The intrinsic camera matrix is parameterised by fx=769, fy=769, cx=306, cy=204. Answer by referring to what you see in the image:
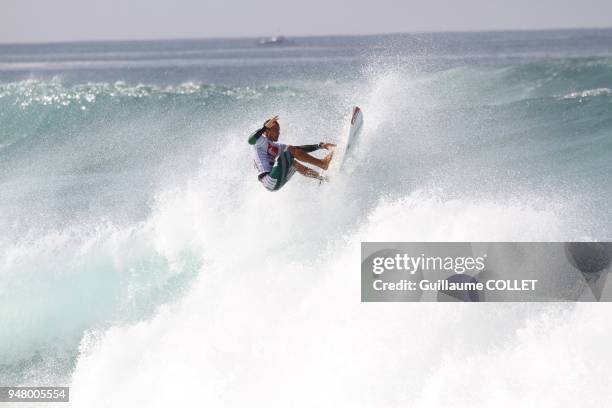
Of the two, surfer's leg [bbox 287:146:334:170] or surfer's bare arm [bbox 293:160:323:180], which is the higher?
surfer's leg [bbox 287:146:334:170]

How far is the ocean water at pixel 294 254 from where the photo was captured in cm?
863

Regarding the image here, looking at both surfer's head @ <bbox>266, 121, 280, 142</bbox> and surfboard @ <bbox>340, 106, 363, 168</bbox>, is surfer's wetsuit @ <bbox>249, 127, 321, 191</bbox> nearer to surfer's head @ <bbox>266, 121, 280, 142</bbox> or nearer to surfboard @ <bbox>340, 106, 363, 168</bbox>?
surfer's head @ <bbox>266, 121, 280, 142</bbox>

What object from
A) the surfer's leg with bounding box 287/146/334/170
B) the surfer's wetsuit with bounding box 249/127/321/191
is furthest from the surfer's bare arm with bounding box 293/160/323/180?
the surfer's wetsuit with bounding box 249/127/321/191

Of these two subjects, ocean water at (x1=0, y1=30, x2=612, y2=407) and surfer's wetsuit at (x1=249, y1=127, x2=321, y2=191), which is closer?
ocean water at (x1=0, y1=30, x2=612, y2=407)

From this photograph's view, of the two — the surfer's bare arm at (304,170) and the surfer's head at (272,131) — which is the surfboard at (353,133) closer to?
the surfer's bare arm at (304,170)

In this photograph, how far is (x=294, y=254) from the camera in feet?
37.1

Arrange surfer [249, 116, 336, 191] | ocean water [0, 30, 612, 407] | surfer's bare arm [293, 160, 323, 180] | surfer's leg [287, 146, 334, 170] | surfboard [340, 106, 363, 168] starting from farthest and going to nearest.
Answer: surfboard [340, 106, 363, 168], surfer's bare arm [293, 160, 323, 180], surfer's leg [287, 146, 334, 170], surfer [249, 116, 336, 191], ocean water [0, 30, 612, 407]

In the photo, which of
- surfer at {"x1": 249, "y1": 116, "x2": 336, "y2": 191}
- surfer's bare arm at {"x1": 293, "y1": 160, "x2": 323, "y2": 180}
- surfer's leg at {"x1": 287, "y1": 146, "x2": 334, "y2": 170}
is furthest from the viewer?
surfer's bare arm at {"x1": 293, "y1": 160, "x2": 323, "y2": 180}

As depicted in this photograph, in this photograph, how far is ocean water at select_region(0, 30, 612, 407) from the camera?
8.63 metres

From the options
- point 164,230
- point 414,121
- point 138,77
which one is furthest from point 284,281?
point 138,77

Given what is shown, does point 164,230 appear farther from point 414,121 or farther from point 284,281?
point 414,121

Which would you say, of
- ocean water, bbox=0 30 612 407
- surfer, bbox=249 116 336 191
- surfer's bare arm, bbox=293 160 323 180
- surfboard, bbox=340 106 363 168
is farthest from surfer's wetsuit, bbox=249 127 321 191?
ocean water, bbox=0 30 612 407

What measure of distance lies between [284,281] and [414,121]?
291 inches

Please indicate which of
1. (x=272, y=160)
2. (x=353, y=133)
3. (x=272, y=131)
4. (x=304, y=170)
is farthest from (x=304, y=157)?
(x=353, y=133)
